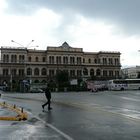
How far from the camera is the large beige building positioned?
13512 cm

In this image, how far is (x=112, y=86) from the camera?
A: 88.5m

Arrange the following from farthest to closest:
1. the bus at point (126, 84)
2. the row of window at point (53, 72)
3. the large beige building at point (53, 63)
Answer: the row of window at point (53, 72)
the large beige building at point (53, 63)
the bus at point (126, 84)

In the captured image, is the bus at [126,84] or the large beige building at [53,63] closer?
the bus at [126,84]

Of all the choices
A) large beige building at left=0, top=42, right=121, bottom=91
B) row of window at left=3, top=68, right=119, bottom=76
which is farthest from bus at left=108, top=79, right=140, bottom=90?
row of window at left=3, top=68, right=119, bottom=76

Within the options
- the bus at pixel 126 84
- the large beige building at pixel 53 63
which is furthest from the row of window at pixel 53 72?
the bus at pixel 126 84

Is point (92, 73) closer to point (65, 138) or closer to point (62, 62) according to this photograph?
point (62, 62)

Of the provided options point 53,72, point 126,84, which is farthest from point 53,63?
point 126,84

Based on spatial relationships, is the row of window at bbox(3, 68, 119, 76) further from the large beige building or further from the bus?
the bus

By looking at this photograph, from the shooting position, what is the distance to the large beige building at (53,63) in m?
135

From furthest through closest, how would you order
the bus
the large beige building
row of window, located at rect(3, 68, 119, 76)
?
row of window, located at rect(3, 68, 119, 76) < the large beige building < the bus

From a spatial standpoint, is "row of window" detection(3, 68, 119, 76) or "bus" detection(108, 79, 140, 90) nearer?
"bus" detection(108, 79, 140, 90)

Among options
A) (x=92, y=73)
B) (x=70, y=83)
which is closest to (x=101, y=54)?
(x=92, y=73)

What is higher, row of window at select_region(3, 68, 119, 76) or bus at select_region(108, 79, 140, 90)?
row of window at select_region(3, 68, 119, 76)

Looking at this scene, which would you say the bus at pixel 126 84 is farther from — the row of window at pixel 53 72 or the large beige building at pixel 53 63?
the row of window at pixel 53 72
